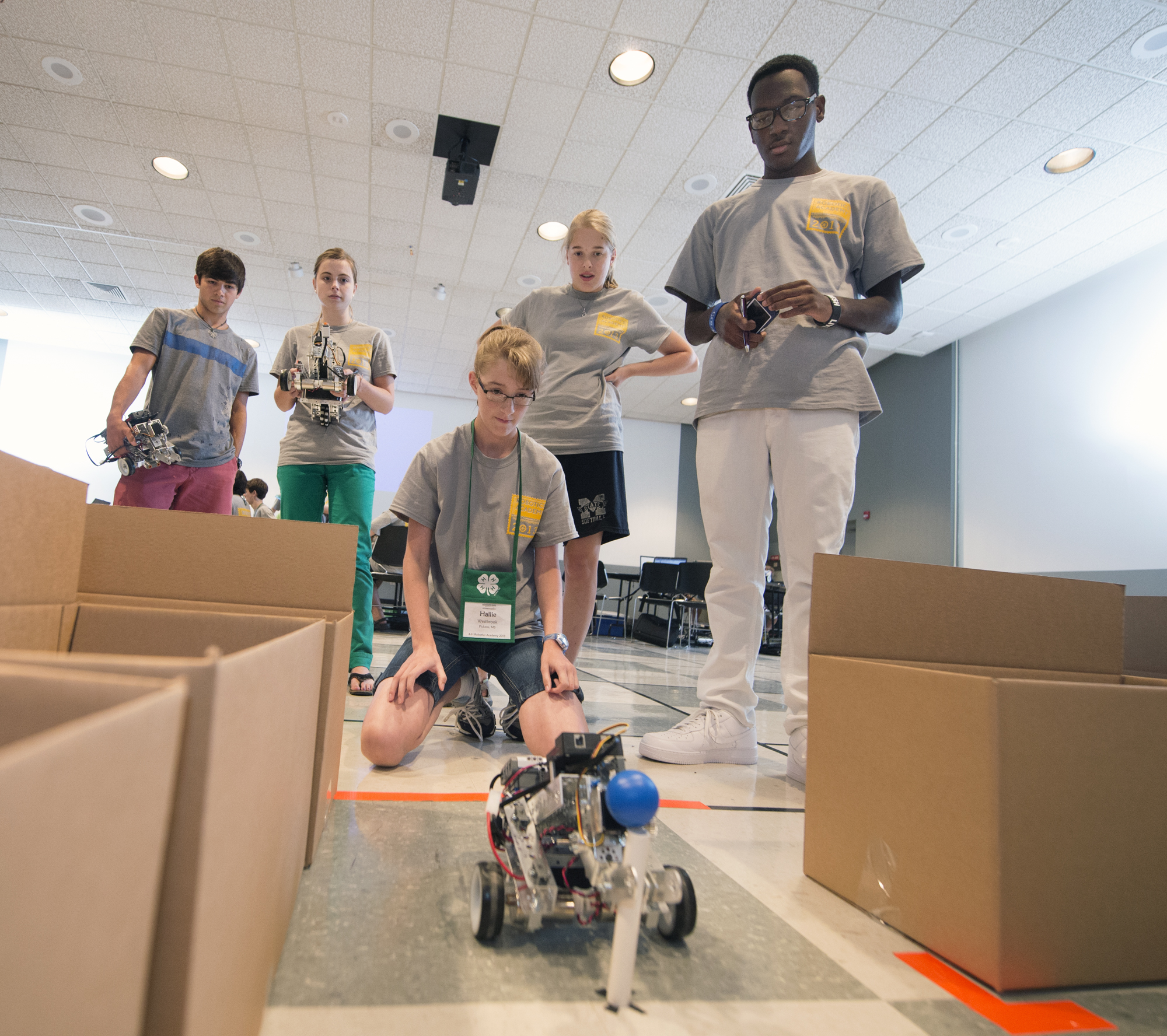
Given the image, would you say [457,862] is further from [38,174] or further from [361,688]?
[38,174]

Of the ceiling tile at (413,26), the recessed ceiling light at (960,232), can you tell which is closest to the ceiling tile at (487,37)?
the ceiling tile at (413,26)

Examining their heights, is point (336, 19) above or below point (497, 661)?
above

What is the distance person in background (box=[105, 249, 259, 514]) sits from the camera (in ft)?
6.28

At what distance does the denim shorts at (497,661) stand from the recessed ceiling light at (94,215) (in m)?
5.58

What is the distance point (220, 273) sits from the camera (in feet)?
6.49

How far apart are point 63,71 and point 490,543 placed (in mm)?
4311

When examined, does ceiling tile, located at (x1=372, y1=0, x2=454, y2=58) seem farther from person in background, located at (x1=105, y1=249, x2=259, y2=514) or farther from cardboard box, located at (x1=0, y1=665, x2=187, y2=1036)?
cardboard box, located at (x1=0, y1=665, x2=187, y2=1036)

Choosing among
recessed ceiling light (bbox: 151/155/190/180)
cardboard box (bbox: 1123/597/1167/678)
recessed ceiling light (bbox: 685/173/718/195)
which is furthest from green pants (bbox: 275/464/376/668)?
recessed ceiling light (bbox: 151/155/190/180)

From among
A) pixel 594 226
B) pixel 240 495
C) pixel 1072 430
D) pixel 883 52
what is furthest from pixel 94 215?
pixel 1072 430

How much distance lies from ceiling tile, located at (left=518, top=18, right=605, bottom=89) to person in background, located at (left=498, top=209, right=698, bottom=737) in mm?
2072

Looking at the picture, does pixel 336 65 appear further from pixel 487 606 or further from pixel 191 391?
pixel 487 606

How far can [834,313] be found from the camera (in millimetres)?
1360

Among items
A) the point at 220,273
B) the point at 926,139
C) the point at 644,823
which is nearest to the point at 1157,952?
the point at 644,823

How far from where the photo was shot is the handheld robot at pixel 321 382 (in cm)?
195
